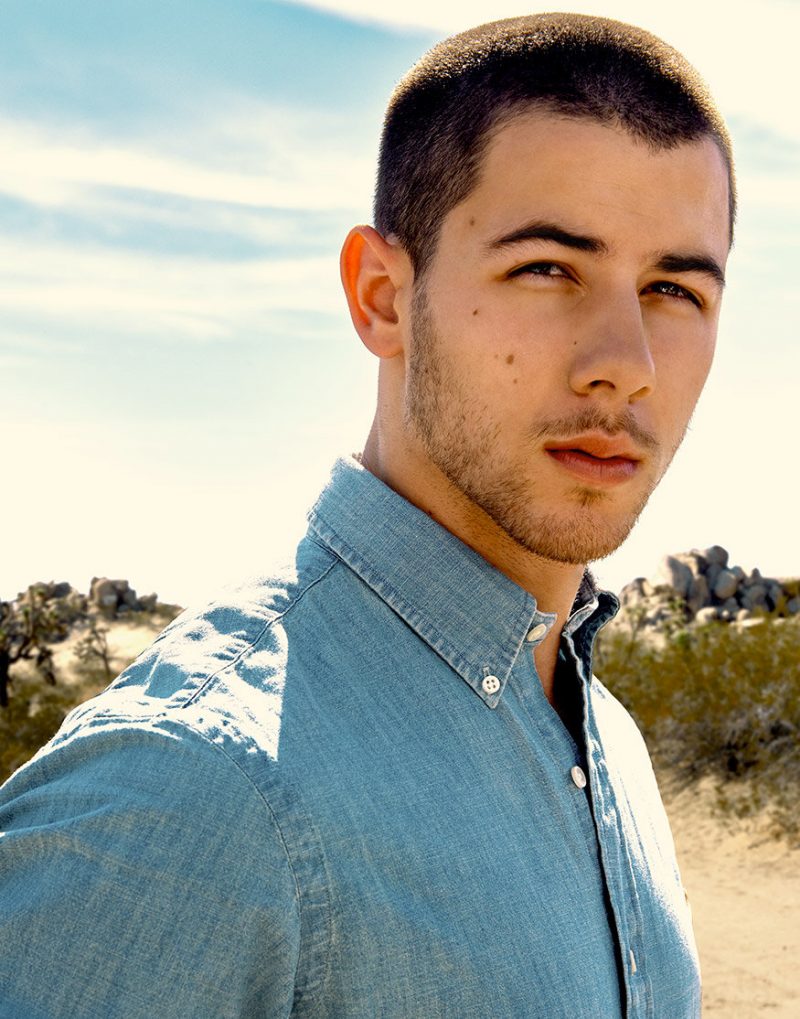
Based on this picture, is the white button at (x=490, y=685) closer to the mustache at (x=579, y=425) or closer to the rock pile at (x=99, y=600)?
the mustache at (x=579, y=425)

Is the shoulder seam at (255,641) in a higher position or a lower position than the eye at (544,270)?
lower

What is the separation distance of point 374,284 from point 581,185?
0.44 metres

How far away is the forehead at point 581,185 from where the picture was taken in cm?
182

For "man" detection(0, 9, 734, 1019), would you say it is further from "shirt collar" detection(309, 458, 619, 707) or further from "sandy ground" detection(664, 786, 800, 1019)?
"sandy ground" detection(664, 786, 800, 1019)

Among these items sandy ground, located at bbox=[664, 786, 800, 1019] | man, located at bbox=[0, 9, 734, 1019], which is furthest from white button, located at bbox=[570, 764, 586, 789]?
sandy ground, located at bbox=[664, 786, 800, 1019]

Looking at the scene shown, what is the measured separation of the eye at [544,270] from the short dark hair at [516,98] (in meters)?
0.19

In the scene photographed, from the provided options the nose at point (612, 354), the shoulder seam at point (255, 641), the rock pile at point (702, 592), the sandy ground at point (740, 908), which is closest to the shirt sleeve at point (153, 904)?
the shoulder seam at point (255, 641)

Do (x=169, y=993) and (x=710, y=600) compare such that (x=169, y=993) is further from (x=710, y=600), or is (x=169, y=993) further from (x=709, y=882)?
(x=710, y=600)

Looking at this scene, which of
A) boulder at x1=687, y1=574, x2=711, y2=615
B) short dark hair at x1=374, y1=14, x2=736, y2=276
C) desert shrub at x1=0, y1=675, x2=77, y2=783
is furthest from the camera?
boulder at x1=687, y1=574, x2=711, y2=615

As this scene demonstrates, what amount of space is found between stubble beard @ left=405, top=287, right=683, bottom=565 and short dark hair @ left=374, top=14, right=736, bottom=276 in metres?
0.23

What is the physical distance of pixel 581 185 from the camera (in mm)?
1820

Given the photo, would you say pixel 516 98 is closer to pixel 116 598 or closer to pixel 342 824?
pixel 342 824

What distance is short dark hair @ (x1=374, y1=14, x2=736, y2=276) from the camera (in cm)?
191

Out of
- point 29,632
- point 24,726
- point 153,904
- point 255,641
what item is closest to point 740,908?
point 255,641
